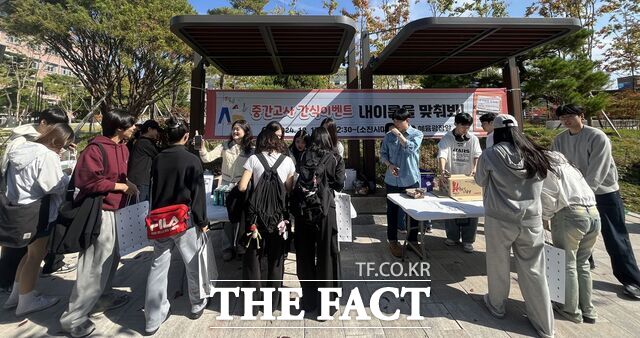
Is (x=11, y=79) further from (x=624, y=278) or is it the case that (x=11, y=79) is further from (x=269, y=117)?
(x=624, y=278)

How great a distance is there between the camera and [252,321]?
8.54 feet

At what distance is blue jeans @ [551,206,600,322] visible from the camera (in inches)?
94.7

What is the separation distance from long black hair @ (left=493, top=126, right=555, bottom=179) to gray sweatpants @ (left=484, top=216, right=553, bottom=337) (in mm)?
429

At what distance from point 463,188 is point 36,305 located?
4307mm

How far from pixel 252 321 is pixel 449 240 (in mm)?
2987

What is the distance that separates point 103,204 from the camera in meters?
2.45

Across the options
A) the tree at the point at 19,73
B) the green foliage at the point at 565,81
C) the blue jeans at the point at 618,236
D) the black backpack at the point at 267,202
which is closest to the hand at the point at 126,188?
the black backpack at the point at 267,202

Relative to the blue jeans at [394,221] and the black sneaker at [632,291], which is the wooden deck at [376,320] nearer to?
the black sneaker at [632,291]

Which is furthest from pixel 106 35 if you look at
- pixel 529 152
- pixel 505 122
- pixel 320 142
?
pixel 529 152

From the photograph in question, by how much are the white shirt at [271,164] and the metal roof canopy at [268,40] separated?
8.23 feet

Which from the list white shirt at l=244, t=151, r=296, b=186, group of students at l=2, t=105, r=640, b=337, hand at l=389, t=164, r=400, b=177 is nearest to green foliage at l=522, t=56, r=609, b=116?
group of students at l=2, t=105, r=640, b=337

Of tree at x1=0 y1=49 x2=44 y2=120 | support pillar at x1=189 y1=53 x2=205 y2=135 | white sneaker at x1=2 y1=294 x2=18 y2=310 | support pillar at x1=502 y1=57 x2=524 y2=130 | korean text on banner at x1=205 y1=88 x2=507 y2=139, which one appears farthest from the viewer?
tree at x1=0 y1=49 x2=44 y2=120

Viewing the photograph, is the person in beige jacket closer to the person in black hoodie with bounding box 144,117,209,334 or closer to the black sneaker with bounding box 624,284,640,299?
the person in black hoodie with bounding box 144,117,209,334

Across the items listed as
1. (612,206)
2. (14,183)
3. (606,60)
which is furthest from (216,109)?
(606,60)
